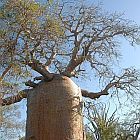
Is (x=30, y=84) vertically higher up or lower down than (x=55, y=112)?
higher up

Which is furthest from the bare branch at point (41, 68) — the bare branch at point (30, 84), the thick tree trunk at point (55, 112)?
the bare branch at point (30, 84)

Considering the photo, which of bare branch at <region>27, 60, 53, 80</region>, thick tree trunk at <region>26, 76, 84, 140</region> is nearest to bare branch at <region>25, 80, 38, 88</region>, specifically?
thick tree trunk at <region>26, 76, 84, 140</region>

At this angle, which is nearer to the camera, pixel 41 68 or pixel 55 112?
pixel 55 112

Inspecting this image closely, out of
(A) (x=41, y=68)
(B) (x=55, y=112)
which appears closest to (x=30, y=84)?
(A) (x=41, y=68)

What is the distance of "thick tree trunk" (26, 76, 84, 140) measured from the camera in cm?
648

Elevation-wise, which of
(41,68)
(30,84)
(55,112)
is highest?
(41,68)

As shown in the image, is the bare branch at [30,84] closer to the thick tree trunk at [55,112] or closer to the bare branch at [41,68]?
the thick tree trunk at [55,112]

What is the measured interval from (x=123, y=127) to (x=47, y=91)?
8.35 metres

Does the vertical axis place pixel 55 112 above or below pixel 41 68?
below

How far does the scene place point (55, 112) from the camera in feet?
21.5

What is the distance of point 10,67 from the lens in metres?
5.70

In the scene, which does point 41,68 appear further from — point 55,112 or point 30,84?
point 55,112

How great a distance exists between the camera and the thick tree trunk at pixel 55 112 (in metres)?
6.48

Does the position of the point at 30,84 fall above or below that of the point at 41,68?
below
